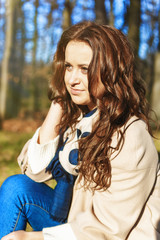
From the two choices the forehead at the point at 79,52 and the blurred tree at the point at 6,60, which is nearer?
the forehead at the point at 79,52

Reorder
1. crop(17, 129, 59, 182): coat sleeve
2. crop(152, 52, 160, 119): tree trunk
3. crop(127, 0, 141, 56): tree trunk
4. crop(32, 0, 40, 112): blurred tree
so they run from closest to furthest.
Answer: crop(17, 129, 59, 182): coat sleeve, crop(127, 0, 141, 56): tree trunk, crop(152, 52, 160, 119): tree trunk, crop(32, 0, 40, 112): blurred tree

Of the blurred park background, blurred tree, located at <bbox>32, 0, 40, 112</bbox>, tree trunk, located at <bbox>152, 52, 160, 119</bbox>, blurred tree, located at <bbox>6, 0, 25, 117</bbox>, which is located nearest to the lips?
the blurred park background

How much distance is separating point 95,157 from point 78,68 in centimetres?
58

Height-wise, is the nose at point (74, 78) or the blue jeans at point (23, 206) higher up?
the nose at point (74, 78)

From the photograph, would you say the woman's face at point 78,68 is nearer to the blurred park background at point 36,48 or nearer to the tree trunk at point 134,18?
the blurred park background at point 36,48

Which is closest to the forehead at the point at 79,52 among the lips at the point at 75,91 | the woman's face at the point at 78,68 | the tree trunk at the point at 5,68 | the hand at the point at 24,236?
the woman's face at the point at 78,68

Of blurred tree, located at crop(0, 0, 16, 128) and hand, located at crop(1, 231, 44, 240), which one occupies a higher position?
blurred tree, located at crop(0, 0, 16, 128)

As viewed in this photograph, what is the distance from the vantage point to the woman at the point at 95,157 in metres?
1.42

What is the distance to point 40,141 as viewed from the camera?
6.73ft

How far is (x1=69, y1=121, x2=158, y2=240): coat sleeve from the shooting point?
1.40m

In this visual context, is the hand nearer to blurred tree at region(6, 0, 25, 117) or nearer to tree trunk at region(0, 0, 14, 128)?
tree trunk at region(0, 0, 14, 128)

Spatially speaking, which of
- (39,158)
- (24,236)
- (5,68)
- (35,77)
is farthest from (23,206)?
(35,77)

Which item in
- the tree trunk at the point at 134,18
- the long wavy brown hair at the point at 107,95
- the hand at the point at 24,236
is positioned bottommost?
the hand at the point at 24,236

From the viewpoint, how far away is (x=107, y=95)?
1.69m
